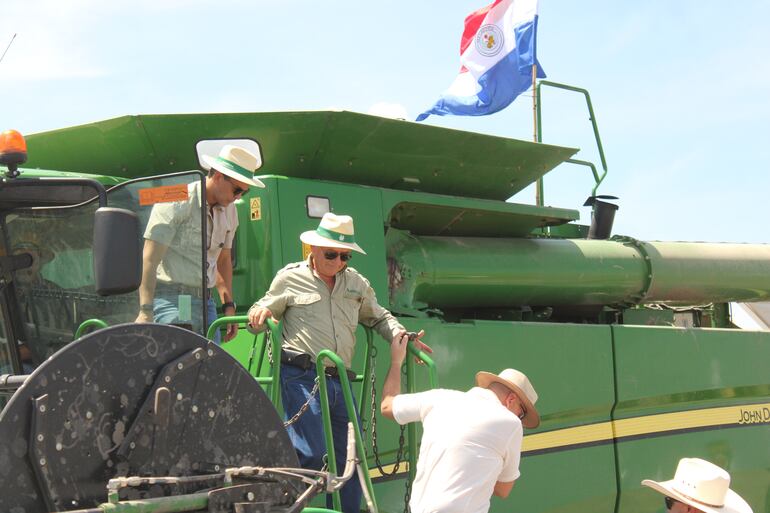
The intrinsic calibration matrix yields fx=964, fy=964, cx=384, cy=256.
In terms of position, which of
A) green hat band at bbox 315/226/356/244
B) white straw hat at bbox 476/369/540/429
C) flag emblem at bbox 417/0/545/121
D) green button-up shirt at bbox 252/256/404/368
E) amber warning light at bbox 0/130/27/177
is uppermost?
flag emblem at bbox 417/0/545/121

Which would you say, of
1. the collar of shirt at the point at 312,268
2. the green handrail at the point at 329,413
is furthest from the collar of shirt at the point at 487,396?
the collar of shirt at the point at 312,268

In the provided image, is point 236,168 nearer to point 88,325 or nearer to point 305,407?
point 88,325

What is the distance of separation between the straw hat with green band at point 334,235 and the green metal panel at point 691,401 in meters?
2.47

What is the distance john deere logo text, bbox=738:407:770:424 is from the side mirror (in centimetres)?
530

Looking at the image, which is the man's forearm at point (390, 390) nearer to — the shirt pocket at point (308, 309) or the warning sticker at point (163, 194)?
the shirt pocket at point (308, 309)

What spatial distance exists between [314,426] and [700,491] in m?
1.77

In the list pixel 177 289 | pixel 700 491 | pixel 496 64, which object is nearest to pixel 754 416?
pixel 700 491

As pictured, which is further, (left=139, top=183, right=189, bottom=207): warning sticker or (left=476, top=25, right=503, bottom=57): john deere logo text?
(left=476, top=25, right=503, bottom=57): john deere logo text

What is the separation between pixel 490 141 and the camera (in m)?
6.04

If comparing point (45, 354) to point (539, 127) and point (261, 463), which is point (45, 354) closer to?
point (261, 463)

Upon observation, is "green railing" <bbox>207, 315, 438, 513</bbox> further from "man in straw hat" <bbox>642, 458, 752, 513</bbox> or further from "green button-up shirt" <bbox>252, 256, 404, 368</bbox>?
"man in straw hat" <bbox>642, 458, 752, 513</bbox>

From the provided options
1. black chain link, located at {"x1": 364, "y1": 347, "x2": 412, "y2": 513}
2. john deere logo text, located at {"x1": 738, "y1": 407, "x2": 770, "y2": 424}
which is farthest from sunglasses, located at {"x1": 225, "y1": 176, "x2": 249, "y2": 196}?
john deere logo text, located at {"x1": 738, "y1": 407, "x2": 770, "y2": 424}

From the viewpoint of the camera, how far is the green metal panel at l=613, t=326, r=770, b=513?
6.40 metres

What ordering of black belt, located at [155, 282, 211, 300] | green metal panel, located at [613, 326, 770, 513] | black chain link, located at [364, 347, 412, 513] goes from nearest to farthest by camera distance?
1. black belt, located at [155, 282, 211, 300]
2. black chain link, located at [364, 347, 412, 513]
3. green metal panel, located at [613, 326, 770, 513]
